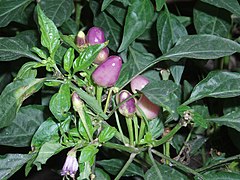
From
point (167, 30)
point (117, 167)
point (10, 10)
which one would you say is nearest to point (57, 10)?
point (10, 10)

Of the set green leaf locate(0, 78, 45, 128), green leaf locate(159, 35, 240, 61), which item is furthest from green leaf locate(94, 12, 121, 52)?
green leaf locate(0, 78, 45, 128)

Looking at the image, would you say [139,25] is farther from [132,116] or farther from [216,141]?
[216,141]

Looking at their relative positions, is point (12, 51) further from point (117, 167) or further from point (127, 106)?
point (117, 167)

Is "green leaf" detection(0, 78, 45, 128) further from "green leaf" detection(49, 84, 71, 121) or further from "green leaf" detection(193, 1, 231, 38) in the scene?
"green leaf" detection(193, 1, 231, 38)

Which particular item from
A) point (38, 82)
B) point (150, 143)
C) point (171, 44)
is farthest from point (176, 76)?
point (38, 82)

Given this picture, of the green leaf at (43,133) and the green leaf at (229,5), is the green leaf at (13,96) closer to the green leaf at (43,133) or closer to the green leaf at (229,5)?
the green leaf at (43,133)

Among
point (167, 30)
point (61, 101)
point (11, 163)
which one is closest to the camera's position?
point (61, 101)

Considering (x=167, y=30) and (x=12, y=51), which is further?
(x=167, y=30)
